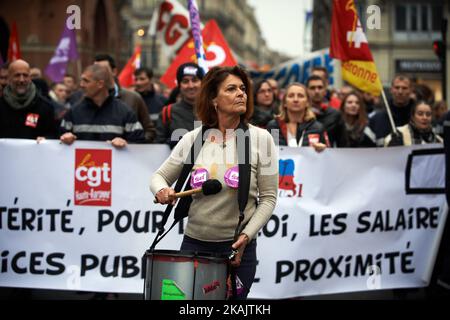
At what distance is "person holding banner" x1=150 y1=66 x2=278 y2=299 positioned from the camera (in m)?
4.39

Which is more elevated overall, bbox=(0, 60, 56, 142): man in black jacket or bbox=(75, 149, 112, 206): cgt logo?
bbox=(0, 60, 56, 142): man in black jacket

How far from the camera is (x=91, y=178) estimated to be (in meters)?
7.20

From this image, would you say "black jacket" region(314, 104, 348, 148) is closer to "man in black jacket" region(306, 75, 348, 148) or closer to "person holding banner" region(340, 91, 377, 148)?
"man in black jacket" region(306, 75, 348, 148)

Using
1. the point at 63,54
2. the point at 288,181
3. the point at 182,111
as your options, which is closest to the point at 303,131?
the point at 288,181

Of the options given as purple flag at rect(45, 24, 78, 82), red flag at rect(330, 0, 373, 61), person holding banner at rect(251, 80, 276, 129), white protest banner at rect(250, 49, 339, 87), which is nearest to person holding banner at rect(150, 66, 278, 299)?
red flag at rect(330, 0, 373, 61)

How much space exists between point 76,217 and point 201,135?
9.62ft

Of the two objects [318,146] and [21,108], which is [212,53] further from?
[318,146]

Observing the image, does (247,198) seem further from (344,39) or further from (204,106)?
(344,39)

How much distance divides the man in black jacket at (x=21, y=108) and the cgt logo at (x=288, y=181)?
2279 millimetres

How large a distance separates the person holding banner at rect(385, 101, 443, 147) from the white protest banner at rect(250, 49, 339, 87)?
4.65m

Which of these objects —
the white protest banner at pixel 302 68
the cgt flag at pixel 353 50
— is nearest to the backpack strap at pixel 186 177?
the cgt flag at pixel 353 50

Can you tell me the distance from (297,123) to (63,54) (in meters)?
6.45

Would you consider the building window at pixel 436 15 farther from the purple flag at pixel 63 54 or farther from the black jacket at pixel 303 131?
the black jacket at pixel 303 131
